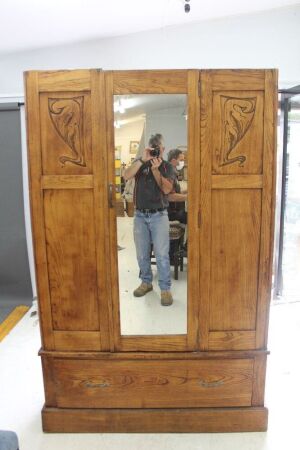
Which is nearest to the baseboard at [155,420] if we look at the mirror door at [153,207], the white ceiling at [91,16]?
the mirror door at [153,207]

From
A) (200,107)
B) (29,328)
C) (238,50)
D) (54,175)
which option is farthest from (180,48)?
(29,328)

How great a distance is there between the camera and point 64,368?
1749 mm

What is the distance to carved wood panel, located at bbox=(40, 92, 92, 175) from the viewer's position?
152 cm

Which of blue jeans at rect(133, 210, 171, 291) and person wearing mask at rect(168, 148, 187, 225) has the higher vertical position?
person wearing mask at rect(168, 148, 187, 225)

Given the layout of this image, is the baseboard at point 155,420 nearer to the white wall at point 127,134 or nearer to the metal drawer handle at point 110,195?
the metal drawer handle at point 110,195

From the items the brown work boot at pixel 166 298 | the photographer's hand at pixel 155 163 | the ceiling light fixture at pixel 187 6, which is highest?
the ceiling light fixture at pixel 187 6

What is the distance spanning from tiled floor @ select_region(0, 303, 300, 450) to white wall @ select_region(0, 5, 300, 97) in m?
2.06

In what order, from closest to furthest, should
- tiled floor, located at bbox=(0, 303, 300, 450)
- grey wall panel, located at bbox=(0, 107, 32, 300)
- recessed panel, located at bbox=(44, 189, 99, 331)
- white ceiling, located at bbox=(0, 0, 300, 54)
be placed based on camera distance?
recessed panel, located at bbox=(44, 189, 99, 331) < tiled floor, located at bbox=(0, 303, 300, 450) < white ceiling, located at bbox=(0, 0, 300, 54) < grey wall panel, located at bbox=(0, 107, 32, 300)

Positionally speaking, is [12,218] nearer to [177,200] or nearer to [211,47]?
[177,200]

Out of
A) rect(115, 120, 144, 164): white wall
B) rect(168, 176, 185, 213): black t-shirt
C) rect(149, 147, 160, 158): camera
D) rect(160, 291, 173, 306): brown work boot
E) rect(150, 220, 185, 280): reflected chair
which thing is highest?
rect(115, 120, 144, 164): white wall

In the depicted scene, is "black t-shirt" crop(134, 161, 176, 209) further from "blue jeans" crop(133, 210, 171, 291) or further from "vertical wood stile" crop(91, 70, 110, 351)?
"vertical wood stile" crop(91, 70, 110, 351)

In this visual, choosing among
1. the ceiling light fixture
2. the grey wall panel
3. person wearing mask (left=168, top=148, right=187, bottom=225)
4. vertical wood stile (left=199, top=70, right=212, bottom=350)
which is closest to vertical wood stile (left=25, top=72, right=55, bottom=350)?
person wearing mask (left=168, top=148, right=187, bottom=225)

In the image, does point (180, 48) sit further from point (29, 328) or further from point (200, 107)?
point (29, 328)

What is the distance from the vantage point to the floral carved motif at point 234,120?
151 centimetres
